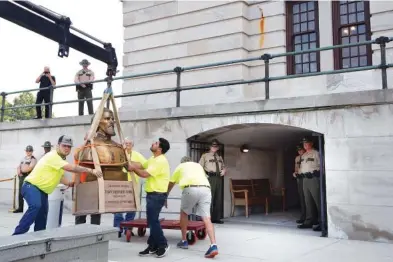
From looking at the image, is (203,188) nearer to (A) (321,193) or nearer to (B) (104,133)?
(B) (104,133)

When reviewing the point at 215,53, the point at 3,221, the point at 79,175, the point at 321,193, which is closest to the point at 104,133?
the point at 79,175

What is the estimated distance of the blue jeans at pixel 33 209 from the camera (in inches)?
247

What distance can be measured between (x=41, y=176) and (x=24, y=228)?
0.81m

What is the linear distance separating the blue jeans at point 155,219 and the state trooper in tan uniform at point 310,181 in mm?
4090

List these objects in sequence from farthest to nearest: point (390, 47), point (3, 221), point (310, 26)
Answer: point (310, 26) → point (390, 47) → point (3, 221)

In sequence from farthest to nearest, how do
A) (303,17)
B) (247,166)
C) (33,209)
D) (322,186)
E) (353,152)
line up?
1. (303,17)
2. (247,166)
3. (322,186)
4. (353,152)
5. (33,209)

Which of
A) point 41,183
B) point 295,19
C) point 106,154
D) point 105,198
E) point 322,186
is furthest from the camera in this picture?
point 295,19

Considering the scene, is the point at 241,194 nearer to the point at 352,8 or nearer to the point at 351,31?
the point at 351,31

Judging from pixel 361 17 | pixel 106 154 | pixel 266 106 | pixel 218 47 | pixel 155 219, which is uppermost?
pixel 361 17

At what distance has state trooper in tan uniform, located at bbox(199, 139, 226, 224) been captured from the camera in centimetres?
1032

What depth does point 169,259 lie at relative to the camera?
6.32 metres

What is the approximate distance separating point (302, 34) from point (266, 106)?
606 centimetres

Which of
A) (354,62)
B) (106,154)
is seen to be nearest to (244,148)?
(354,62)

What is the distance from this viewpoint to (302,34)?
14148 millimetres
